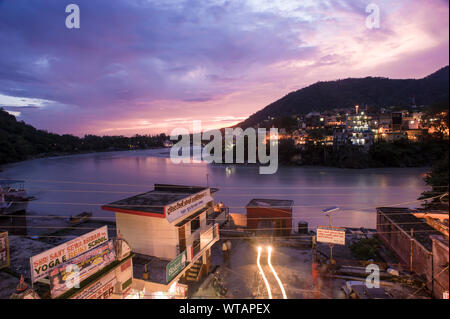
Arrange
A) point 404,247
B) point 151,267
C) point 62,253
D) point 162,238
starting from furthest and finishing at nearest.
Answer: point 404,247
point 162,238
point 151,267
point 62,253

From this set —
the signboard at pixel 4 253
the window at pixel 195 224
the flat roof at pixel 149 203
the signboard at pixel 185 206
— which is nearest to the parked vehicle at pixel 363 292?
the window at pixel 195 224

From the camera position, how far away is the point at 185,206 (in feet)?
20.1

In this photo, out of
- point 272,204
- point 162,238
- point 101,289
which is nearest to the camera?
point 101,289

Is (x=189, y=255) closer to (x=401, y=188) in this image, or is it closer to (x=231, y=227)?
(x=231, y=227)

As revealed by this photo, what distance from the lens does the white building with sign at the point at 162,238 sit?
192 inches

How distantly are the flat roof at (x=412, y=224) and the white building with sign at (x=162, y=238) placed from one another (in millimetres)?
5196

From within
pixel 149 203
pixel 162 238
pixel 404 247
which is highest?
pixel 149 203

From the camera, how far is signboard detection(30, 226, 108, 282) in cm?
319

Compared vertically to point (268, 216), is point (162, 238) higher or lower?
higher

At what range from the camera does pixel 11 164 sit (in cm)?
4456

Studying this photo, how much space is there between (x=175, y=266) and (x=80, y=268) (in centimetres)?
189

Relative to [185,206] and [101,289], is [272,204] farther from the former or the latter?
[101,289]

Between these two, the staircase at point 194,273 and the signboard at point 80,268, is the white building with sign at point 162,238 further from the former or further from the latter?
the signboard at point 80,268

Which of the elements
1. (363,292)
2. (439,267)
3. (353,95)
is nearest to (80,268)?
(363,292)
